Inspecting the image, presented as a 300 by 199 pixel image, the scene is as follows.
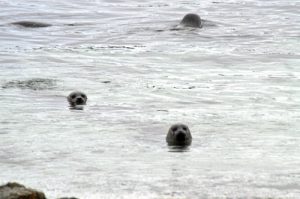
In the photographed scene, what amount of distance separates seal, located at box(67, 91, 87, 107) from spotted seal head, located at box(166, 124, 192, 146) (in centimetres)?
275

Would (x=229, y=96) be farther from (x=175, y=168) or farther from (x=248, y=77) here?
(x=175, y=168)

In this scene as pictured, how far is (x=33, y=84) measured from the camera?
55.3ft

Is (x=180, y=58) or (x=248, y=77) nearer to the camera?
(x=248, y=77)

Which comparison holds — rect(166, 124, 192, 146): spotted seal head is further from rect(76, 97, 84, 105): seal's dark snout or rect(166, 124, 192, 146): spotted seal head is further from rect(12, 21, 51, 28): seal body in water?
rect(12, 21, 51, 28): seal body in water

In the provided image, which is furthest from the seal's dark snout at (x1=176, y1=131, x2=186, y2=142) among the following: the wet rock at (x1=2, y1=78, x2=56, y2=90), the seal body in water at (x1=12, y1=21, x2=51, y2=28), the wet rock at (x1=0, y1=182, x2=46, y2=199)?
the seal body in water at (x1=12, y1=21, x2=51, y2=28)

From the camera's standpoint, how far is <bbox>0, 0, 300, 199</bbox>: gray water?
10461 mm

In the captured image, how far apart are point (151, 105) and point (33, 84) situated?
2728 millimetres

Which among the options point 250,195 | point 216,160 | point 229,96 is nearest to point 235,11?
point 229,96

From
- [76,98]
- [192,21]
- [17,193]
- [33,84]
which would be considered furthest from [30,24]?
[17,193]

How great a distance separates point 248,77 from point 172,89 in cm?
191

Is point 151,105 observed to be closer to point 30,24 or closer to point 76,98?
point 76,98

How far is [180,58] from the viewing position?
20000 millimetres

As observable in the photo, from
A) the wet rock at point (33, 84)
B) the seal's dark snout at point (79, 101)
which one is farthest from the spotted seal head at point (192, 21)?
the seal's dark snout at point (79, 101)

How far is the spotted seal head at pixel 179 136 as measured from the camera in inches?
484
